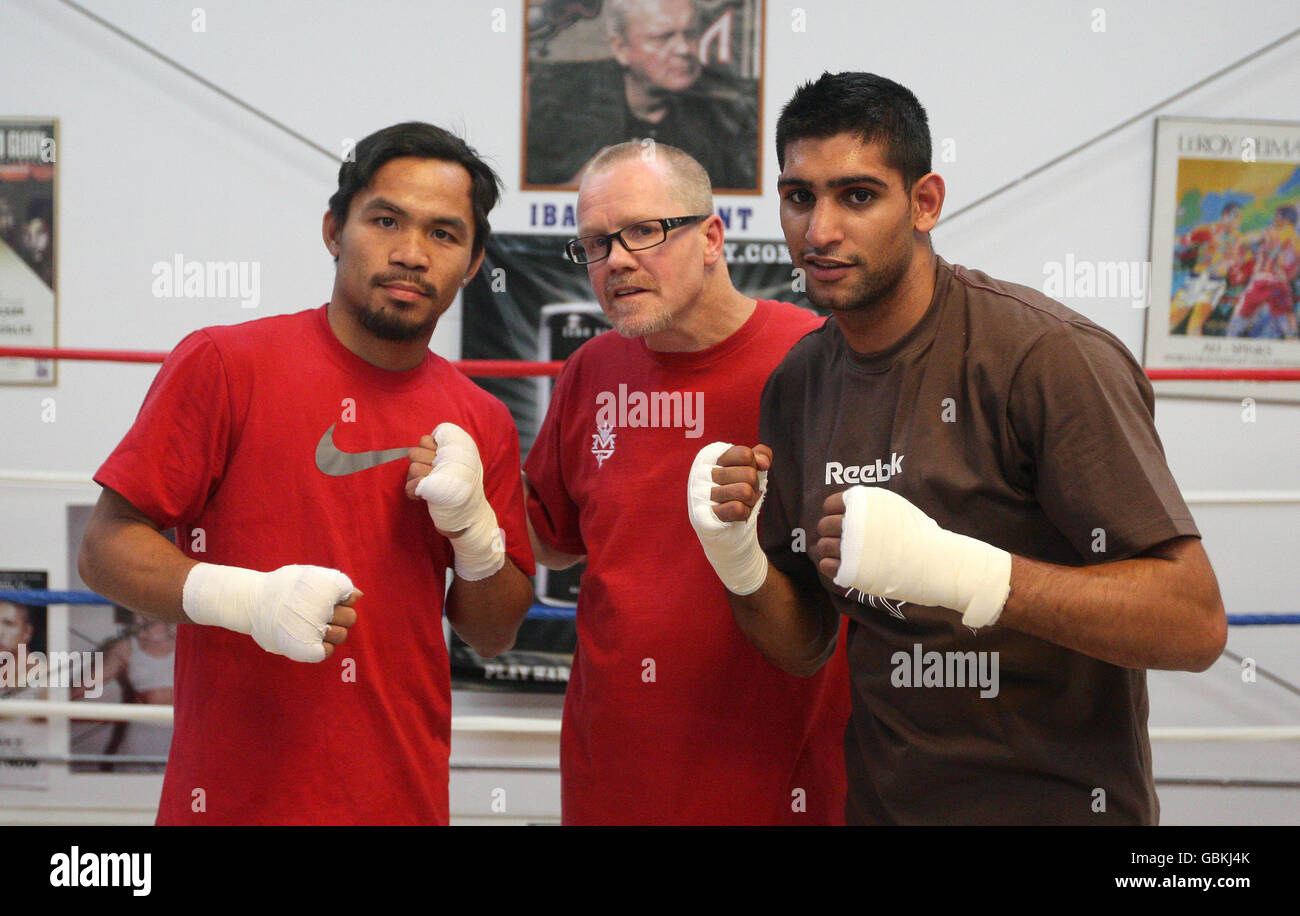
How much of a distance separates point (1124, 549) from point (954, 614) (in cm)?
20

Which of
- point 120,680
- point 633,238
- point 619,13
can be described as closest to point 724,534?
point 633,238

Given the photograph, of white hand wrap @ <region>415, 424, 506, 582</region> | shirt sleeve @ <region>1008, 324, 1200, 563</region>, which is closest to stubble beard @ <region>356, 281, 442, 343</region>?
white hand wrap @ <region>415, 424, 506, 582</region>

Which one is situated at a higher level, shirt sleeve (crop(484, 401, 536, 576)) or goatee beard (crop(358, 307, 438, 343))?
goatee beard (crop(358, 307, 438, 343))

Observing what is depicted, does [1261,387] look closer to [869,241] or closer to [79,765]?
[869,241]

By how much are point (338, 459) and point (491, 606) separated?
305mm

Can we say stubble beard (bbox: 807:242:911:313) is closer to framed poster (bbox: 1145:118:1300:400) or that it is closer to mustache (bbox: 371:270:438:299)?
mustache (bbox: 371:270:438:299)

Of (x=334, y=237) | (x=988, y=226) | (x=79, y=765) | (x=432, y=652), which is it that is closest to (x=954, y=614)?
(x=432, y=652)

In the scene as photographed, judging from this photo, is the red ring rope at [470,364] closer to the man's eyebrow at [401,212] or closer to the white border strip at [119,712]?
the man's eyebrow at [401,212]

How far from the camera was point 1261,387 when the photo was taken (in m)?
3.05

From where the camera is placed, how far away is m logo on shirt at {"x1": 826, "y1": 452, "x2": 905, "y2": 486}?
115 cm

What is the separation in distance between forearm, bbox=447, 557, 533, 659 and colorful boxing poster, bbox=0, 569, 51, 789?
2.12 m

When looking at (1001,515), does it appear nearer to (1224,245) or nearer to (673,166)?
(673,166)

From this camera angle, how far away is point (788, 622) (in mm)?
1308

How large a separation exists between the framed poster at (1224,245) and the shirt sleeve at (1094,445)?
232cm
